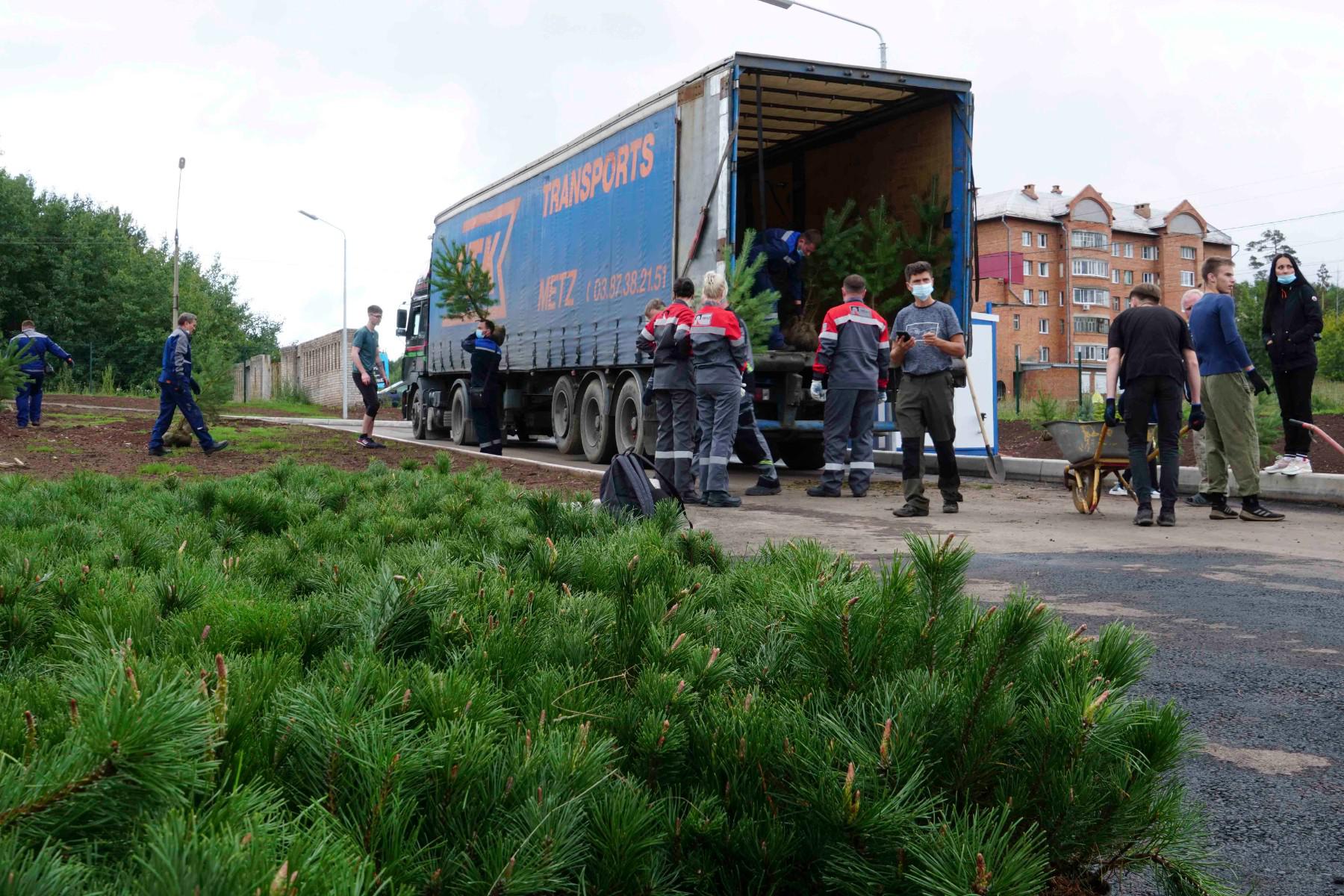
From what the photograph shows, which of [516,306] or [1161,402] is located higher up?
[516,306]

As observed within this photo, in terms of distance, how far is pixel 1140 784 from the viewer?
1.69 m

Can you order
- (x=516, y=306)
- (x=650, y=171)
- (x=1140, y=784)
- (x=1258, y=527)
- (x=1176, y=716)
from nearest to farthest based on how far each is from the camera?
(x=1140, y=784)
(x=1176, y=716)
(x=1258, y=527)
(x=650, y=171)
(x=516, y=306)

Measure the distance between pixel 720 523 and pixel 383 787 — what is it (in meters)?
7.43

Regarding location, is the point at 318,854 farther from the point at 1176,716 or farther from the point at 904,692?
the point at 1176,716

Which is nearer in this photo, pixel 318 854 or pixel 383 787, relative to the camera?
pixel 318 854

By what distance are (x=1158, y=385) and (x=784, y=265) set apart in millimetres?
4926

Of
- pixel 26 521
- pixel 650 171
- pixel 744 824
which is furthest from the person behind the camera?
pixel 650 171

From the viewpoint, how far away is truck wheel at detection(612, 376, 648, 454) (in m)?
13.1

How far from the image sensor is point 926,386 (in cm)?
964

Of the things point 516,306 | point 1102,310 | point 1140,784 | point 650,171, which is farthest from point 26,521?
point 1102,310

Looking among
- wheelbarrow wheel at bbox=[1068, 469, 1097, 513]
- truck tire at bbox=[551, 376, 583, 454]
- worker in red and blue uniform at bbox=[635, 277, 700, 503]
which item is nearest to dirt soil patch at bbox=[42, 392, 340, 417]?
truck tire at bbox=[551, 376, 583, 454]

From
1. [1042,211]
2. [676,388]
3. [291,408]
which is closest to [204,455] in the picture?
[676,388]

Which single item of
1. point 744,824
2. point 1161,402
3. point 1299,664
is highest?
point 1161,402

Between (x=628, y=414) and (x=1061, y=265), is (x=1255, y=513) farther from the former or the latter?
(x=1061, y=265)
